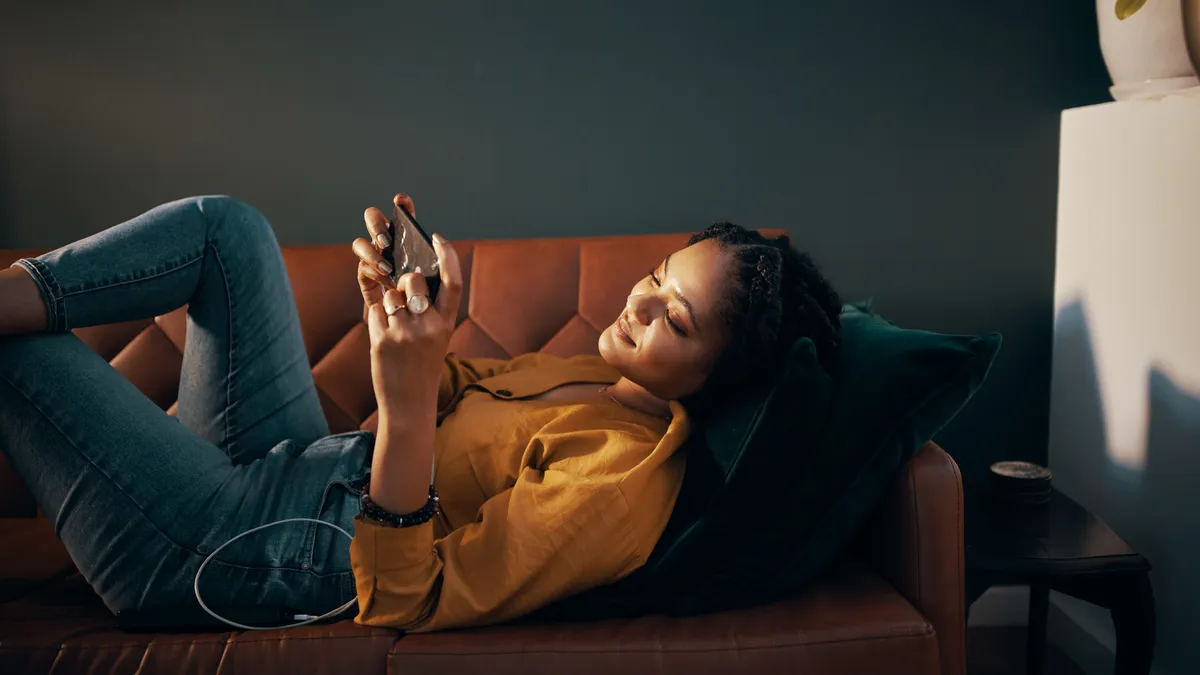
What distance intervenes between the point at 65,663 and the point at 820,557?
1035 millimetres

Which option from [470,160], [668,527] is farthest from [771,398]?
[470,160]

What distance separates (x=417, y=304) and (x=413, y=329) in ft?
0.09

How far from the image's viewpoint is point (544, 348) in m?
1.78

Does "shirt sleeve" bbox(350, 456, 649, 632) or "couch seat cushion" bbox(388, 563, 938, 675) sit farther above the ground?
"shirt sleeve" bbox(350, 456, 649, 632)

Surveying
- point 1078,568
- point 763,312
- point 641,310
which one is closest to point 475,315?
point 641,310

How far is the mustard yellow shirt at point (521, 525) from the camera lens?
3.51 feet

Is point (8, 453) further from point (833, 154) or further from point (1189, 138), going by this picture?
point (1189, 138)

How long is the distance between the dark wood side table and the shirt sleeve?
2.09 ft

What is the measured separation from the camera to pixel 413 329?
93 centimetres

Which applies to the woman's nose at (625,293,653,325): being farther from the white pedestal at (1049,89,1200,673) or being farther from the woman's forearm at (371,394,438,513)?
the white pedestal at (1049,89,1200,673)

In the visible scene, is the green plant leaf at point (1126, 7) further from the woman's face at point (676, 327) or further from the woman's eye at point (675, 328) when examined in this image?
the woman's eye at point (675, 328)

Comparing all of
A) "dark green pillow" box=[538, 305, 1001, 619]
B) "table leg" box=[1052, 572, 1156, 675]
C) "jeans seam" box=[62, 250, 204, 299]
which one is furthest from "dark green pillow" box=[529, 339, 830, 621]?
"jeans seam" box=[62, 250, 204, 299]

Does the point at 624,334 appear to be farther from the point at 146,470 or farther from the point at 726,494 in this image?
the point at 146,470

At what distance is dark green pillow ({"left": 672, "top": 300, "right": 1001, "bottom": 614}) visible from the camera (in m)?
1.18
